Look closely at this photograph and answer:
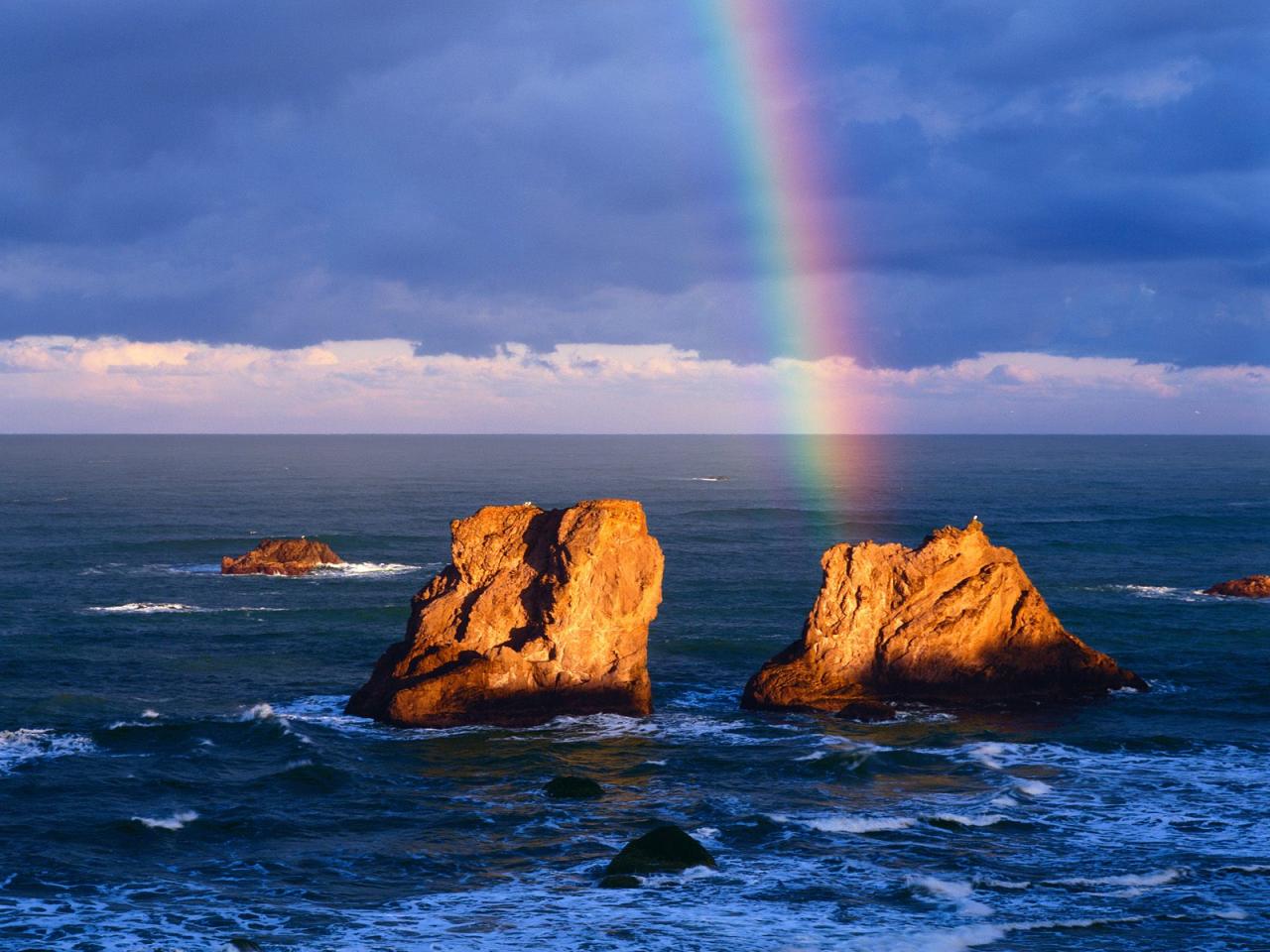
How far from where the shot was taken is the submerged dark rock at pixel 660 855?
31.4m

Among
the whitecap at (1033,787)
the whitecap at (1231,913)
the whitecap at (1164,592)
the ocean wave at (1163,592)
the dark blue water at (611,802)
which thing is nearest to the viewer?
the dark blue water at (611,802)

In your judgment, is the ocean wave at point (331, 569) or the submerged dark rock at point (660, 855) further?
the ocean wave at point (331, 569)

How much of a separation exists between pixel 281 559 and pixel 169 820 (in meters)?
58.0

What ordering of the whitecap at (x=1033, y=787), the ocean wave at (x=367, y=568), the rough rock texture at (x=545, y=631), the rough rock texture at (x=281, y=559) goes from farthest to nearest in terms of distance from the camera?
the ocean wave at (x=367, y=568)
the rough rock texture at (x=281, y=559)
the rough rock texture at (x=545, y=631)
the whitecap at (x=1033, y=787)

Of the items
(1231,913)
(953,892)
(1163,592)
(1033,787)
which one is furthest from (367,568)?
(1231,913)

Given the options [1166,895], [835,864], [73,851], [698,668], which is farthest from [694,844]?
[698,668]

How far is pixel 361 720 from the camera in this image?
46.9 m

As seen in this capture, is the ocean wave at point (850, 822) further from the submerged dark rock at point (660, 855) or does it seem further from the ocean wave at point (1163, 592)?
the ocean wave at point (1163, 592)

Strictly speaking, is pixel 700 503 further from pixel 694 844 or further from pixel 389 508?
pixel 694 844

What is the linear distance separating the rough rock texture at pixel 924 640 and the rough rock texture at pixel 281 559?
1927 inches

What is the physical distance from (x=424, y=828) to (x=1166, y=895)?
17964 mm

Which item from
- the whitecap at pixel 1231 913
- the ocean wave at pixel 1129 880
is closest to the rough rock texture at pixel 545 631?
the ocean wave at pixel 1129 880

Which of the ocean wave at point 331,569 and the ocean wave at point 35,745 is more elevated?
the ocean wave at point 331,569

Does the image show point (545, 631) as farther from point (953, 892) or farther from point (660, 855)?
point (953, 892)
